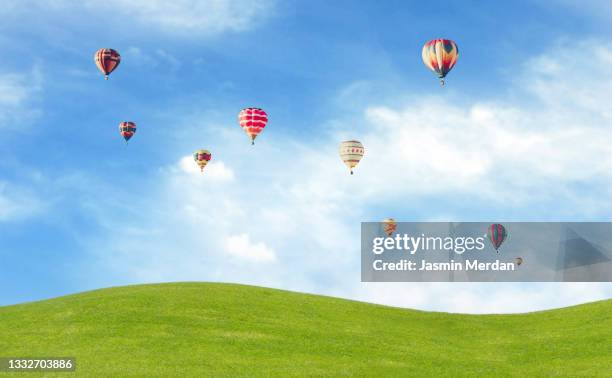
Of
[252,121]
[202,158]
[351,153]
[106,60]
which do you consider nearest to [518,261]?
[351,153]

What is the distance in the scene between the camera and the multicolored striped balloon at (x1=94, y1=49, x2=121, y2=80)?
82.9 meters

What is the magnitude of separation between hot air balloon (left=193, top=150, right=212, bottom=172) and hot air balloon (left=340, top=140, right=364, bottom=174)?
17248 mm

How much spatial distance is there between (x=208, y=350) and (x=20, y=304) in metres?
22.9

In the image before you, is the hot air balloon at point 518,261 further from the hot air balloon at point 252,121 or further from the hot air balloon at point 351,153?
the hot air balloon at point 252,121

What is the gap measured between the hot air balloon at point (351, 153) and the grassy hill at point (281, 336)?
18016 mm

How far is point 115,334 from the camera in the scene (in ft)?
163

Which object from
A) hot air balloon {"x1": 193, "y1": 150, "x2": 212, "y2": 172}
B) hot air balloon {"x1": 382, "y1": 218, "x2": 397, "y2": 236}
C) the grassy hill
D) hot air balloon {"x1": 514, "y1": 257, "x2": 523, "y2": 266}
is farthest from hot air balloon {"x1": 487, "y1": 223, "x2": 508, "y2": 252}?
hot air balloon {"x1": 193, "y1": 150, "x2": 212, "y2": 172}

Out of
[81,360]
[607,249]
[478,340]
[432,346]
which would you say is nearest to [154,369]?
[81,360]

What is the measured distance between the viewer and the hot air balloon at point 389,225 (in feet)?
294

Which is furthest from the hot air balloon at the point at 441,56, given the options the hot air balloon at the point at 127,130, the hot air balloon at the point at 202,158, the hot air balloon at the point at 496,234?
the hot air balloon at the point at 127,130

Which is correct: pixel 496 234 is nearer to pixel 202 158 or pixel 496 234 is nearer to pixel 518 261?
pixel 518 261

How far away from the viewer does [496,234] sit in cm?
8150

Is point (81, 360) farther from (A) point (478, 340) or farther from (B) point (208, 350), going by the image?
(A) point (478, 340)

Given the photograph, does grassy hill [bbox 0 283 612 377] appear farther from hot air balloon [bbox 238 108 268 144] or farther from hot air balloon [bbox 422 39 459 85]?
hot air balloon [bbox 422 39 459 85]
